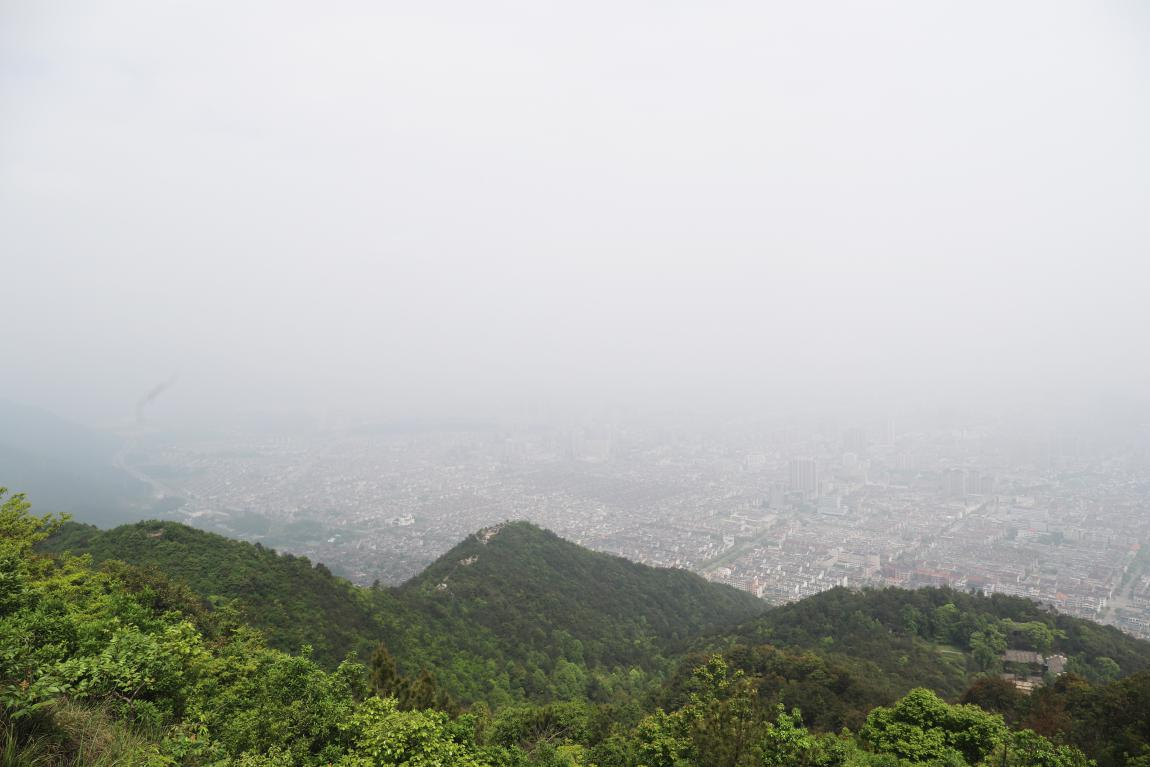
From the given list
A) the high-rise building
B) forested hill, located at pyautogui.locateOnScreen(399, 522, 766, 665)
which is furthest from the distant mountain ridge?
the high-rise building

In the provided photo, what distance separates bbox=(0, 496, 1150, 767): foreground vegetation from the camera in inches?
175

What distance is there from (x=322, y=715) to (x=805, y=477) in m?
93.5

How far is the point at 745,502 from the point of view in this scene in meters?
80.1

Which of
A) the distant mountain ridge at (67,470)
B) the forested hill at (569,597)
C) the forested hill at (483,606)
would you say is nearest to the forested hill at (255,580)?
the forested hill at (483,606)

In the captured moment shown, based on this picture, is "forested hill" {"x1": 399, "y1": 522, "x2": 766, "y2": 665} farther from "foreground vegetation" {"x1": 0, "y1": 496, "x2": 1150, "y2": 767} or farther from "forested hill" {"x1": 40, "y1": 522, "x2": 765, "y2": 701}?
"foreground vegetation" {"x1": 0, "y1": 496, "x2": 1150, "y2": 767}

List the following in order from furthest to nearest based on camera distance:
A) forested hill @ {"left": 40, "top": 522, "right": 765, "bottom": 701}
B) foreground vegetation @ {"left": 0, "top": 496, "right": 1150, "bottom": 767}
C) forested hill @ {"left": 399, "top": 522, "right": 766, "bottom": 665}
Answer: forested hill @ {"left": 399, "top": 522, "right": 766, "bottom": 665}, forested hill @ {"left": 40, "top": 522, "right": 765, "bottom": 701}, foreground vegetation @ {"left": 0, "top": 496, "right": 1150, "bottom": 767}

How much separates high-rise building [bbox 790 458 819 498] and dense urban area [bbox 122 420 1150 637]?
0.43m

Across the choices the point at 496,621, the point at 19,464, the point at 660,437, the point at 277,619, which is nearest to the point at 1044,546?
the point at 496,621

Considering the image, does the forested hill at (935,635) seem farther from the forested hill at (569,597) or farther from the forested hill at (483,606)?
the forested hill at (569,597)

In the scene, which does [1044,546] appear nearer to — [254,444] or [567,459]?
[567,459]

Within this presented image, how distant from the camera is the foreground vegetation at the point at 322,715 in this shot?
4.43 m

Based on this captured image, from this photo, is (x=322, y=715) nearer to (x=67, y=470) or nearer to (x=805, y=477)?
(x=805, y=477)

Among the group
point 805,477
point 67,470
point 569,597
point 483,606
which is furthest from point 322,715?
point 67,470

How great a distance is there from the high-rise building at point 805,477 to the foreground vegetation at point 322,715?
249 feet
